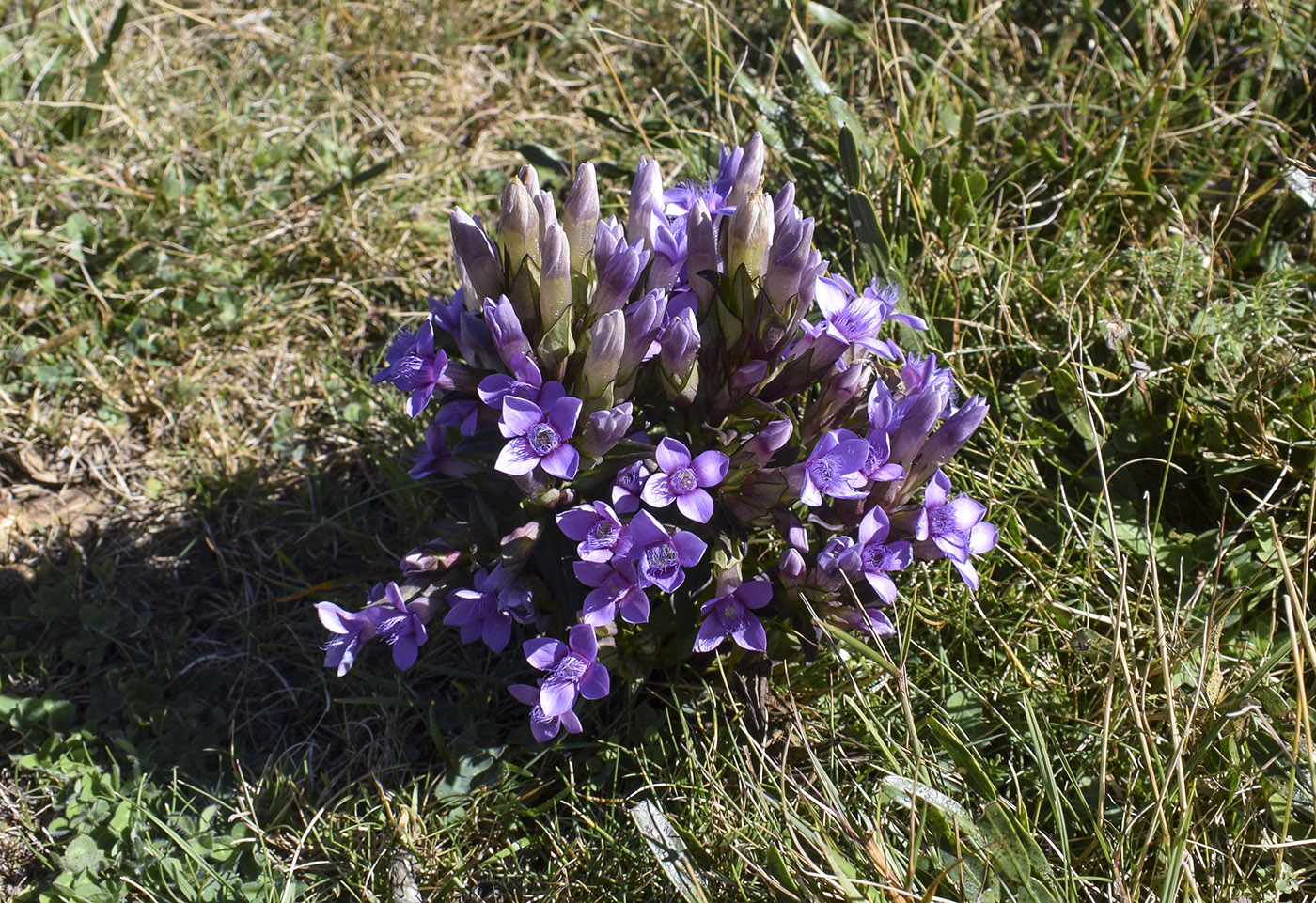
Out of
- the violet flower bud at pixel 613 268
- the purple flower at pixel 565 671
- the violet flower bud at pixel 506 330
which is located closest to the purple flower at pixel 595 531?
the purple flower at pixel 565 671

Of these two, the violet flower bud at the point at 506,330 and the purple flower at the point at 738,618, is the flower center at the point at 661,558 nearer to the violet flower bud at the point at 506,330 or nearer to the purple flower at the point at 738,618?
the purple flower at the point at 738,618

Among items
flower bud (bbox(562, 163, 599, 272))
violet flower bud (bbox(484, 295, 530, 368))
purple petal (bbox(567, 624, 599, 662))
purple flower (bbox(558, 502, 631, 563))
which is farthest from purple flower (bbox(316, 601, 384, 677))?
flower bud (bbox(562, 163, 599, 272))

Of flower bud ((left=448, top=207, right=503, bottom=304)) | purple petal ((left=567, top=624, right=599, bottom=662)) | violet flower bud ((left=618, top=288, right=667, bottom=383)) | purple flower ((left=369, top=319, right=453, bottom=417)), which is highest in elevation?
flower bud ((left=448, top=207, right=503, bottom=304))

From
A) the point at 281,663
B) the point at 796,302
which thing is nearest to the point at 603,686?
the point at 796,302

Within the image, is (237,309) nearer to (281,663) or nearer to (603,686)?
(281,663)

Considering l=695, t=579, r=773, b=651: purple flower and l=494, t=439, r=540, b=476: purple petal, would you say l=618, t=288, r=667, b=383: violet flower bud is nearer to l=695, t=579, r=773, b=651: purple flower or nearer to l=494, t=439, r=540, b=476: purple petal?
l=494, t=439, r=540, b=476: purple petal
